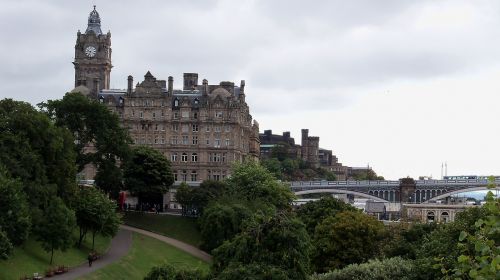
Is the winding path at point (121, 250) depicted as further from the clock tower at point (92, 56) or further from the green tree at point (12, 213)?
the clock tower at point (92, 56)

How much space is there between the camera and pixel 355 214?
7369 centimetres

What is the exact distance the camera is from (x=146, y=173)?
340 feet

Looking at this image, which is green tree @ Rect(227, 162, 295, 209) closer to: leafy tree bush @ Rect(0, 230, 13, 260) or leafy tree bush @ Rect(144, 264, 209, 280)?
leafy tree bush @ Rect(144, 264, 209, 280)

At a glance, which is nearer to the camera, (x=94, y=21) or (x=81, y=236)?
(x=81, y=236)

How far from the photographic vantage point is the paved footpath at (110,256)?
61881 millimetres

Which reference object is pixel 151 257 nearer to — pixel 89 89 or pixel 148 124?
pixel 148 124

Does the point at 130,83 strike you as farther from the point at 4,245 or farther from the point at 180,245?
the point at 4,245

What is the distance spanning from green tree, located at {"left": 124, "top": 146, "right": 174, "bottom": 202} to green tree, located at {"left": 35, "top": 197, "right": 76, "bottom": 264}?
122ft

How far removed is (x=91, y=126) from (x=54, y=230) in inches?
1353

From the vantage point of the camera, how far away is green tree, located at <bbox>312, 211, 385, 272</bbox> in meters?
69.2

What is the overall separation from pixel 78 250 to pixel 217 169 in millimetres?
64961

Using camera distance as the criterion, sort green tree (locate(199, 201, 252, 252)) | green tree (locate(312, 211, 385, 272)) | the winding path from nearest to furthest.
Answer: the winding path → green tree (locate(312, 211, 385, 272)) → green tree (locate(199, 201, 252, 252))

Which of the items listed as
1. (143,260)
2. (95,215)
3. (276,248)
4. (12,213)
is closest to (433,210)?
(143,260)

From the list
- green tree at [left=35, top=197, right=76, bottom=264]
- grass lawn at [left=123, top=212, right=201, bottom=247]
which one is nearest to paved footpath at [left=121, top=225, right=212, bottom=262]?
grass lawn at [left=123, top=212, right=201, bottom=247]
